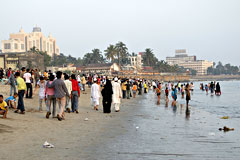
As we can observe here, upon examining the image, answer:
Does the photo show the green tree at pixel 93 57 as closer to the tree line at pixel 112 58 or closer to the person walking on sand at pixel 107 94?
the tree line at pixel 112 58

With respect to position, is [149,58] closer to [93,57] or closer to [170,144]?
[93,57]

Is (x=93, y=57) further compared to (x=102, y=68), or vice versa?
(x=93, y=57)

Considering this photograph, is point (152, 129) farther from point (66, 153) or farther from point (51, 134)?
point (66, 153)

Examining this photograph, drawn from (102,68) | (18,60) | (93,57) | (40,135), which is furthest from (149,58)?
(40,135)

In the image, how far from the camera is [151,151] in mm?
6750

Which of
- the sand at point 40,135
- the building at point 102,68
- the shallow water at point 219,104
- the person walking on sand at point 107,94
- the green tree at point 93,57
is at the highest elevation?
the green tree at point 93,57

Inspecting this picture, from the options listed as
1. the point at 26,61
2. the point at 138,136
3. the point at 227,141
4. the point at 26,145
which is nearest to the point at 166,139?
the point at 138,136

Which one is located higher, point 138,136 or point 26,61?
point 26,61

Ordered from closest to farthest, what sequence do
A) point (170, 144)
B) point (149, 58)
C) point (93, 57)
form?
1. point (170, 144)
2. point (93, 57)
3. point (149, 58)

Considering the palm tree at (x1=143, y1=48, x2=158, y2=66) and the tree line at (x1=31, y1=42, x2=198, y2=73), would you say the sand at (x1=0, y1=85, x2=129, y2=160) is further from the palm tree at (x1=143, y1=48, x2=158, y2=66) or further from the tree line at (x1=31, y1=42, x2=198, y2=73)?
the palm tree at (x1=143, y1=48, x2=158, y2=66)

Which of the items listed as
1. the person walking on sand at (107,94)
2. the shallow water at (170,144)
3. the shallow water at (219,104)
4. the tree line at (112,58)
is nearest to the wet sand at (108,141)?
the shallow water at (170,144)

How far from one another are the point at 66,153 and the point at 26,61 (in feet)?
197

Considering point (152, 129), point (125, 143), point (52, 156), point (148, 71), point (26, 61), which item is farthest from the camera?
point (148, 71)

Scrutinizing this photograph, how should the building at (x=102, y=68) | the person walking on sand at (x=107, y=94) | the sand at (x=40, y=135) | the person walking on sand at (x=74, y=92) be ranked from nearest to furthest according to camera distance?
the sand at (x=40, y=135)
the person walking on sand at (x=74, y=92)
the person walking on sand at (x=107, y=94)
the building at (x=102, y=68)
